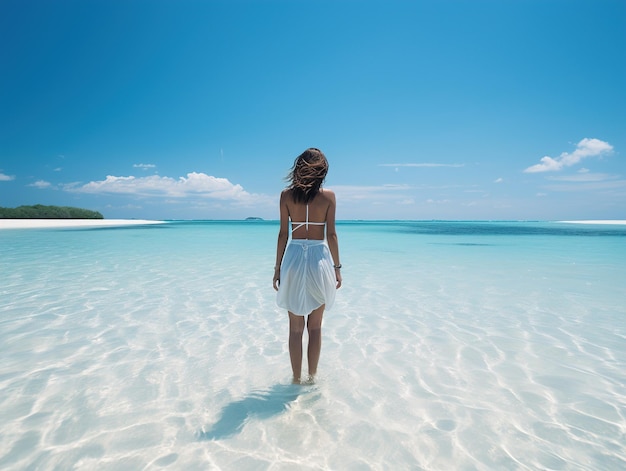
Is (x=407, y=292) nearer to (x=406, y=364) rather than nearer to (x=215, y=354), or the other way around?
(x=406, y=364)

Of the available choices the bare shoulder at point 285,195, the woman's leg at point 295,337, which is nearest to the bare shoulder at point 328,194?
the bare shoulder at point 285,195

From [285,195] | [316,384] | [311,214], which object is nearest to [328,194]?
[311,214]

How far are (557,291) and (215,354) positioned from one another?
725 cm

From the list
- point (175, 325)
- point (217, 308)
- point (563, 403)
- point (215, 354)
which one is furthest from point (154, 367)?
point (563, 403)

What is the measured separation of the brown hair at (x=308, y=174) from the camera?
9.59 feet

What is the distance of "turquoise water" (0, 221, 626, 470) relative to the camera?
246 centimetres

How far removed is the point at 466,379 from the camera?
357 cm

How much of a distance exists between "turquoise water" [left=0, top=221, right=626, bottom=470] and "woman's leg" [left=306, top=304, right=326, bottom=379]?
239 mm

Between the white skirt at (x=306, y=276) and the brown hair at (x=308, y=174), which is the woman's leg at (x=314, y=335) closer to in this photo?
the white skirt at (x=306, y=276)

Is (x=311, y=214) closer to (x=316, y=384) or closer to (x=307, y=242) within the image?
(x=307, y=242)

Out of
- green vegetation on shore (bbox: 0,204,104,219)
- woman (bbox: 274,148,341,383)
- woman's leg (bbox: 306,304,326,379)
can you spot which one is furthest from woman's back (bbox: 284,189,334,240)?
green vegetation on shore (bbox: 0,204,104,219)

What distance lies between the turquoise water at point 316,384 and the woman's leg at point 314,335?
239 millimetres

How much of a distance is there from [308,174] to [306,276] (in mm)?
852

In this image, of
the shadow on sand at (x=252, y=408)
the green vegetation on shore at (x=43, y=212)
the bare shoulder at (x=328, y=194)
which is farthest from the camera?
the green vegetation on shore at (x=43, y=212)
